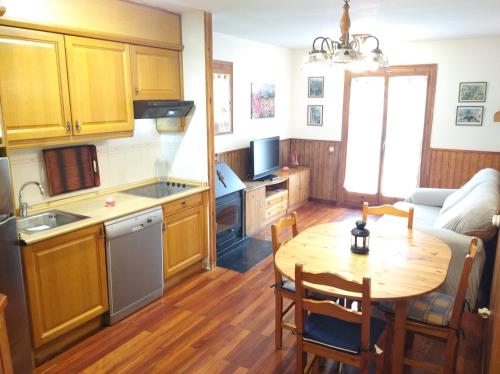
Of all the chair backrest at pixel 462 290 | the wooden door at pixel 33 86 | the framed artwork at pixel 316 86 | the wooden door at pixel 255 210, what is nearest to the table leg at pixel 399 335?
the chair backrest at pixel 462 290

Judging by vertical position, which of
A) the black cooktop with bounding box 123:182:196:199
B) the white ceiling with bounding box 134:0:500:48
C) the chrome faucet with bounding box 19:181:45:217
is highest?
the white ceiling with bounding box 134:0:500:48

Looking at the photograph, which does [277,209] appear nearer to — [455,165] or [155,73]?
[455,165]

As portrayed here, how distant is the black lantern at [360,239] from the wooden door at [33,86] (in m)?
2.14

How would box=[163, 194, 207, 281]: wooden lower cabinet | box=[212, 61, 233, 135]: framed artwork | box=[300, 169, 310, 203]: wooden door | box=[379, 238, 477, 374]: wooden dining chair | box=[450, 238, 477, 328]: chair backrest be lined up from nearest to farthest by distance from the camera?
box=[450, 238, 477, 328]: chair backrest
box=[379, 238, 477, 374]: wooden dining chair
box=[163, 194, 207, 281]: wooden lower cabinet
box=[212, 61, 233, 135]: framed artwork
box=[300, 169, 310, 203]: wooden door

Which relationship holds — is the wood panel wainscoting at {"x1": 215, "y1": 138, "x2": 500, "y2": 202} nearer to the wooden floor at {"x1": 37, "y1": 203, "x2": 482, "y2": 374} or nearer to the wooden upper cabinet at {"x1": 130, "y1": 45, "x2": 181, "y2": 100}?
the wooden upper cabinet at {"x1": 130, "y1": 45, "x2": 181, "y2": 100}

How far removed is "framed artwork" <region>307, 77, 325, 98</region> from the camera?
20.9 ft

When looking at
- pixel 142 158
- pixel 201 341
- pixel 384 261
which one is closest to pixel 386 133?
pixel 142 158

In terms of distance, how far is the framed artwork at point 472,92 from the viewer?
5277mm

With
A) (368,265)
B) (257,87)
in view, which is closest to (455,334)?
(368,265)

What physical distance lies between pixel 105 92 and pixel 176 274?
1742 mm

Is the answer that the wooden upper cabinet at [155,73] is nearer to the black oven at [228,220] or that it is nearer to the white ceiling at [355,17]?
the white ceiling at [355,17]

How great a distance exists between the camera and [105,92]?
3135 mm

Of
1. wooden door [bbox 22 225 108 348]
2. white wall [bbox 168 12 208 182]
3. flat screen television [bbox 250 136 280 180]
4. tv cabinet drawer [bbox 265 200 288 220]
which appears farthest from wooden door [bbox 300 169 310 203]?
wooden door [bbox 22 225 108 348]

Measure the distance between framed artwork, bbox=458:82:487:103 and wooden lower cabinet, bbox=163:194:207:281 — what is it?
3.89 m
